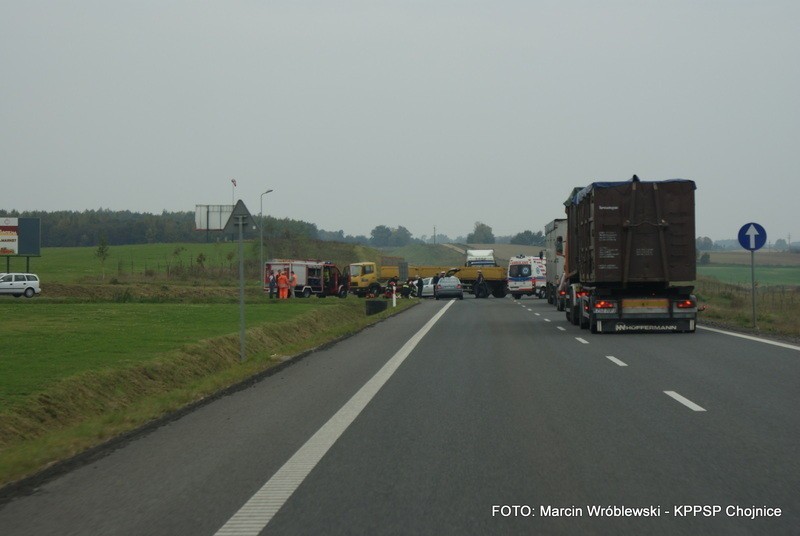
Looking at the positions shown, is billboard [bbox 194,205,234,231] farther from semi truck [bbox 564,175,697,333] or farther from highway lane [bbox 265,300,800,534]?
highway lane [bbox 265,300,800,534]

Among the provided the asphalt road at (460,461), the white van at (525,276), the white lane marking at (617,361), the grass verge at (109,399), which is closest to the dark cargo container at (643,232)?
the white lane marking at (617,361)

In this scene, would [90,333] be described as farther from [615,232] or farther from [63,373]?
[615,232]

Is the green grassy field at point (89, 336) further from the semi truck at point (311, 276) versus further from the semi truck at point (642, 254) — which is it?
the semi truck at point (311, 276)

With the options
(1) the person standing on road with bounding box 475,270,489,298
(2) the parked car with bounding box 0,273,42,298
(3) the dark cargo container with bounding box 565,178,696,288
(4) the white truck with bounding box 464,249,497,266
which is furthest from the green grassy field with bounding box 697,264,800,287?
(3) the dark cargo container with bounding box 565,178,696,288

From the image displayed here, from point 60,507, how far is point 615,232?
19906 millimetres

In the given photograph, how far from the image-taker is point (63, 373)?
13945 millimetres

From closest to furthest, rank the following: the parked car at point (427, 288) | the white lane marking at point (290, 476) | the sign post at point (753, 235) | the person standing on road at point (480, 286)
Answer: the white lane marking at point (290, 476) → the sign post at point (753, 235) → the person standing on road at point (480, 286) → the parked car at point (427, 288)

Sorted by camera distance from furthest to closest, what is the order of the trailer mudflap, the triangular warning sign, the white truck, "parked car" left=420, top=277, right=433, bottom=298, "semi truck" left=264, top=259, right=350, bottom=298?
the white truck < "parked car" left=420, top=277, right=433, bottom=298 < "semi truck" left=264, top=259, right=350, bottom=298 < the trailer mudflap < the triangular warning sign

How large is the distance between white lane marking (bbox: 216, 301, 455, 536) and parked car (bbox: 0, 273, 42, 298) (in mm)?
52023

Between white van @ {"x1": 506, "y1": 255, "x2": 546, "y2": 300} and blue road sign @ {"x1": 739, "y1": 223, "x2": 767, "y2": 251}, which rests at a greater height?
blue road sign @ {"x1": 739, "y1": 223, "x2": 767, "y2": 251}

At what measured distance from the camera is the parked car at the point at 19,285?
60344 millimetres

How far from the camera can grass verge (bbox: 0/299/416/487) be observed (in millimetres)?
9055

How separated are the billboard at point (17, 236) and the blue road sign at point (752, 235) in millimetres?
57095

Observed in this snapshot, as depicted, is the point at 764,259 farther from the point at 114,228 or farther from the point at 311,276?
the point at 114,228
